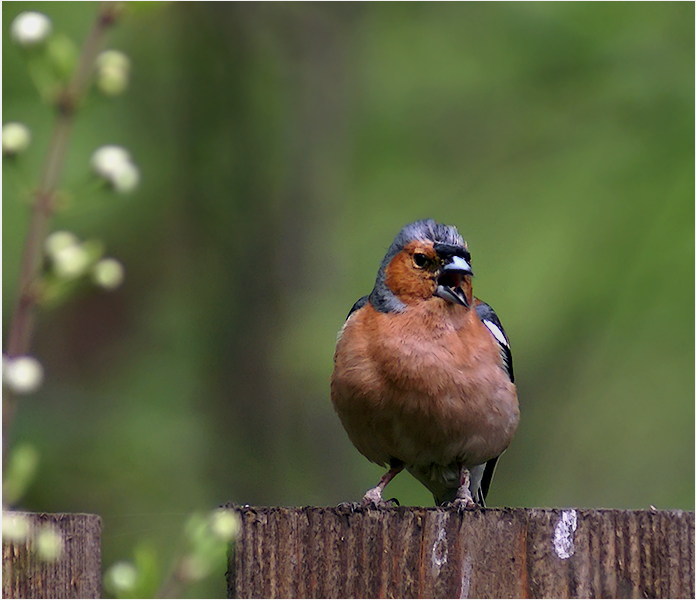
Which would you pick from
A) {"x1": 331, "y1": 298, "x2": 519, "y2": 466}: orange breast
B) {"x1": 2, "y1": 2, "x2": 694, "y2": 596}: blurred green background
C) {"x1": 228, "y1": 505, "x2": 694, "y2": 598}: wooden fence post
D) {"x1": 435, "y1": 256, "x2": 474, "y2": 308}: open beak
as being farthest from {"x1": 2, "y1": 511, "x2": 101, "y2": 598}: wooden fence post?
{"x1": 2, "y1": 2, "x2": 694, "y2": 596}: blurred green background

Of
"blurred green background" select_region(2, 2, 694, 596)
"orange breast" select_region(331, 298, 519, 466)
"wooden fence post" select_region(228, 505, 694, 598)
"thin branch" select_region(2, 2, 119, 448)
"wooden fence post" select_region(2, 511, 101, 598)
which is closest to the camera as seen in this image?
"thin branch" select_region(2, 2, 119, 448)

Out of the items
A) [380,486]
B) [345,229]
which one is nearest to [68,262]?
[380,486]

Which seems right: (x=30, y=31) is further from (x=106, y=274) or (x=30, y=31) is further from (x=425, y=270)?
(x=425, y=270)

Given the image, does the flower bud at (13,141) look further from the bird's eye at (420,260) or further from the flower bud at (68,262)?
the bird's eye at (420,260)

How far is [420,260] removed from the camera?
4.76 meters

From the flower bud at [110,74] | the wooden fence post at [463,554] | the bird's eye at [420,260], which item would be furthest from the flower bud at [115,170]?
the bird's eye at [420,260]

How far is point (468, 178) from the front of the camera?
365 inches

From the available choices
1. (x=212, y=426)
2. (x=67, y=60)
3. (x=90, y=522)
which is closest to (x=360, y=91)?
(x=212, y=426)

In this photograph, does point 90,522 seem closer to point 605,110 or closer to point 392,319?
point 392,319

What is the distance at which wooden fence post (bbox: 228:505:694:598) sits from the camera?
2824 millimetres

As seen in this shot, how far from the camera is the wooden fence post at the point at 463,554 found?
2.82 meters

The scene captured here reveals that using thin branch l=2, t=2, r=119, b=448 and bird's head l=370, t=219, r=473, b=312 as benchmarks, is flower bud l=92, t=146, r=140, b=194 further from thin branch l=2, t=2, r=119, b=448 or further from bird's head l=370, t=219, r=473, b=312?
bird's head l=370, t=219, r=473, b=312

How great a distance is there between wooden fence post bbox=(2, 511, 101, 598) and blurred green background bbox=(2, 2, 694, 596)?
4.61 meters

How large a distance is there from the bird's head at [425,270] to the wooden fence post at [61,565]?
2362 mm
